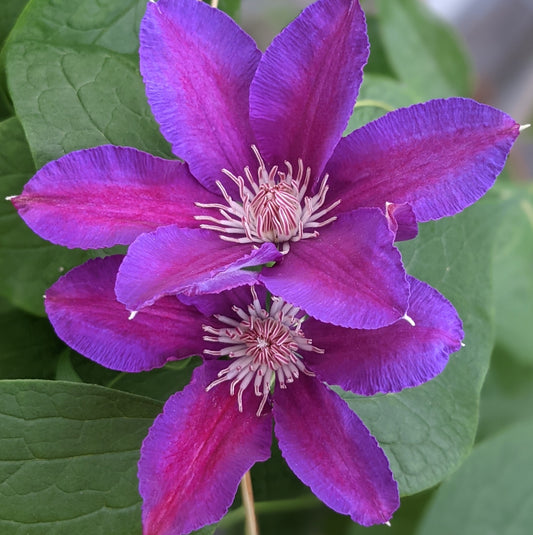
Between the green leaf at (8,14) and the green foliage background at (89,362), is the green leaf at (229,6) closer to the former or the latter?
the green foliage background at (89,362)

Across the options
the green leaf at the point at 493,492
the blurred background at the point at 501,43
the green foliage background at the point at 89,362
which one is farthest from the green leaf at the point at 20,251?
the blurred background at the point at 501,43

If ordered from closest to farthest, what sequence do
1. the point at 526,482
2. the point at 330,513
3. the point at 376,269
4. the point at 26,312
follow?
the point at 376,269
the point at 26,312
the point at 526,482
the point at 330,513

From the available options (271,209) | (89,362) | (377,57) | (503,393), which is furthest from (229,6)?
(503,393)

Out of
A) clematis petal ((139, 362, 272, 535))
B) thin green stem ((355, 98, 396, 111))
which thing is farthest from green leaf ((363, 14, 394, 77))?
clematis petal ((139, 362, 272, 535))

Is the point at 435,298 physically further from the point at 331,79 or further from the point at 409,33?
the point at 409,33

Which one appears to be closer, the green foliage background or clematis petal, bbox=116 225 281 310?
clematis petal, bbox=116 225 281 310

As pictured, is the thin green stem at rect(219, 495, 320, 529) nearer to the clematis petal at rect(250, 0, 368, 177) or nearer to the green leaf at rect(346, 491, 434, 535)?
the green leaf at rect(346, 491, 434, 535)

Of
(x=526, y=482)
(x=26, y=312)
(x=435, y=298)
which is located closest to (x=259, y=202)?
(x=435, y=298)
